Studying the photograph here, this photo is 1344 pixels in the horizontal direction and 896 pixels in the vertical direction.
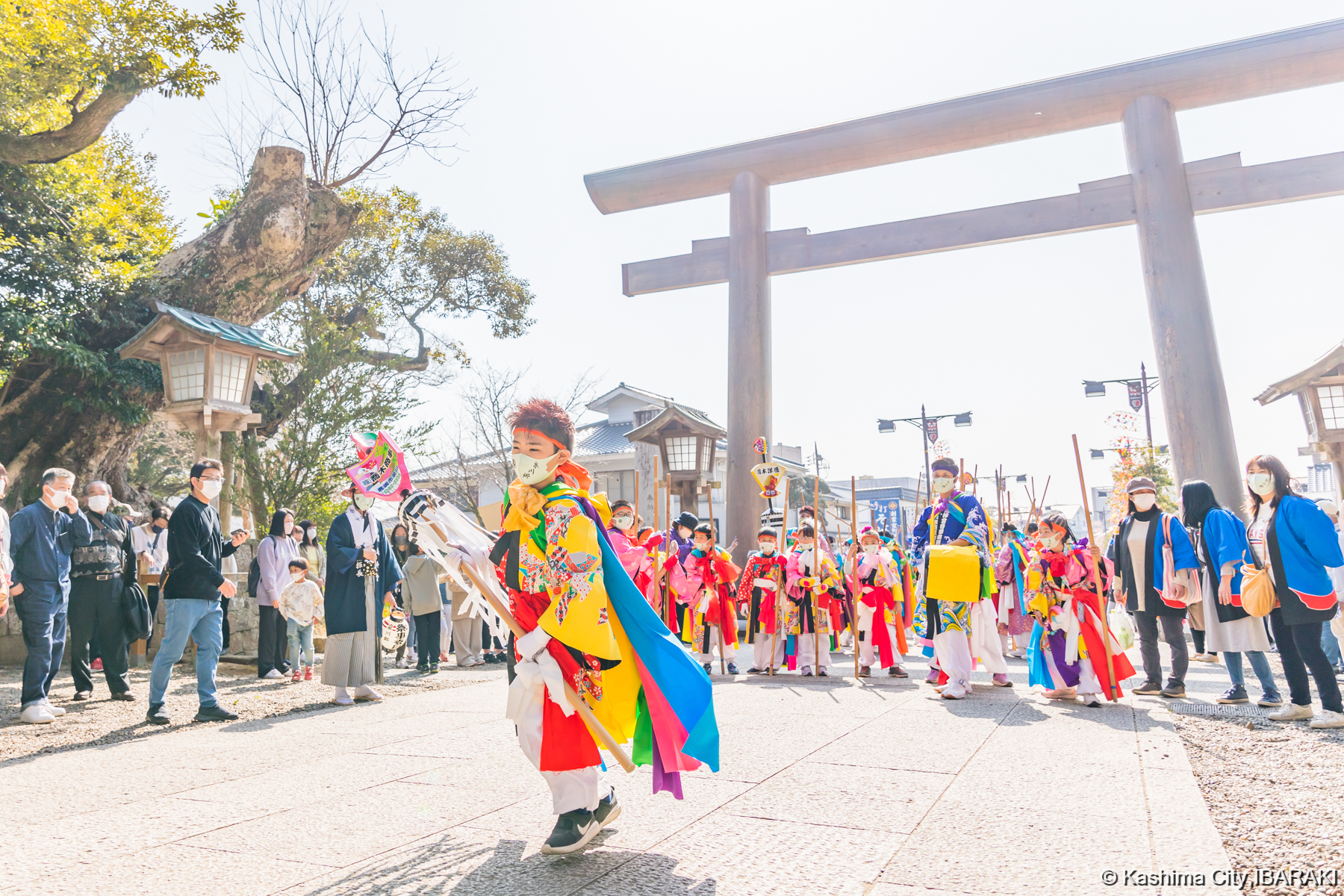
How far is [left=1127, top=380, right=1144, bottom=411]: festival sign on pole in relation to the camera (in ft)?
74.5

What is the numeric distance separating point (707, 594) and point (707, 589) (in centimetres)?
5

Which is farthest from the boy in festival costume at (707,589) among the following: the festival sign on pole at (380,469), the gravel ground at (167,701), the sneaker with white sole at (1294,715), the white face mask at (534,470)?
the white face mask at (534,470)

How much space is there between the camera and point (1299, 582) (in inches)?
190

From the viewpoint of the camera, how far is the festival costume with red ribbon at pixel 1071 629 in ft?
19.4

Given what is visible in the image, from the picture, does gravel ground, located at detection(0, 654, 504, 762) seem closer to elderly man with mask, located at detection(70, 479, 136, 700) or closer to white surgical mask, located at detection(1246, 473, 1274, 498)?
elderly man with mask, located at detection(70, 479, 136, 700)

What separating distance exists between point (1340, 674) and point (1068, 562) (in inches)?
142

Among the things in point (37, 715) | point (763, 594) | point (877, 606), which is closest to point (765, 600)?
point (763, 594)

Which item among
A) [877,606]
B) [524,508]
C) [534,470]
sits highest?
[534,470]

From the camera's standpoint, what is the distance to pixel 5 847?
2812 mm

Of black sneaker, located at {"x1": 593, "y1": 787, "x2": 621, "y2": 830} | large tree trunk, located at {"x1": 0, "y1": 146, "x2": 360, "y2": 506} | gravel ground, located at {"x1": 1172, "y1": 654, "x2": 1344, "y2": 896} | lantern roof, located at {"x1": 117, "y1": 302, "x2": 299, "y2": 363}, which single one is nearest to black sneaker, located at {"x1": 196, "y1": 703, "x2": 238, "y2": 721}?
black sneaker, located at {"x1": 593, "y1": 787, "x2": 621, "y2": 830}

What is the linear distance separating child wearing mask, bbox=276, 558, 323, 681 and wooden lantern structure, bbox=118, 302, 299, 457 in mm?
1595

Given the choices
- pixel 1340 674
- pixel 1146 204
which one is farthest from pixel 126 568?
pixel 1146 204

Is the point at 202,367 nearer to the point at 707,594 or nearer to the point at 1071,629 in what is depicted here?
the point at 707,594

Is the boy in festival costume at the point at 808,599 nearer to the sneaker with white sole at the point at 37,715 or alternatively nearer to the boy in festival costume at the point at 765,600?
the boy in festival costume at the point at 765,600
